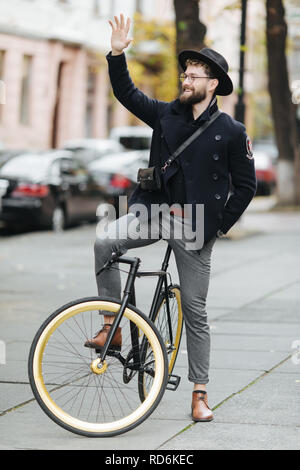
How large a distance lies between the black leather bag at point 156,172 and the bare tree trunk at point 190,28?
12.9 meters

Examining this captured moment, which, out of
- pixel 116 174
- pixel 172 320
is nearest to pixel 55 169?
pixel 116 174

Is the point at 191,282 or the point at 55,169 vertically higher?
the point at 55,169

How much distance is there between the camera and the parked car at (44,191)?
19.7 metres

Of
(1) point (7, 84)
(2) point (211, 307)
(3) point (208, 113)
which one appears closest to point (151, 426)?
(3) point (208, 113)

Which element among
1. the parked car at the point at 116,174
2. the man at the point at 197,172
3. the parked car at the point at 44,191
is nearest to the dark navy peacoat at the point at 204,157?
the man at the point at 197,172

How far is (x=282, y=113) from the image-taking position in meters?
26.1

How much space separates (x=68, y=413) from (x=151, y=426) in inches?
16.9

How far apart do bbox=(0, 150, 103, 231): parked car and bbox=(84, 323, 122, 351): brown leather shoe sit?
14087mm

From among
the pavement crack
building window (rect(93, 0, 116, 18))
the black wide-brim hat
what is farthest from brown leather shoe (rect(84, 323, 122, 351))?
building window (rect(93, 0, 116, 18))

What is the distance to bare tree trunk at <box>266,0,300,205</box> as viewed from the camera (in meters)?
24.6

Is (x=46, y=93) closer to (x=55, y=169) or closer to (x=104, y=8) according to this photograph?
(x=104, y=8)

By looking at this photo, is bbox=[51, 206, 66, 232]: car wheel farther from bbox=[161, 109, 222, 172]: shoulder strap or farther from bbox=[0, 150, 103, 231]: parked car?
bbox=[161, 109, 222, 172]: shoulder strap

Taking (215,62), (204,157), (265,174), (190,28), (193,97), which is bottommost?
(204,157)

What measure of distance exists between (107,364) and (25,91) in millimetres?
31232
